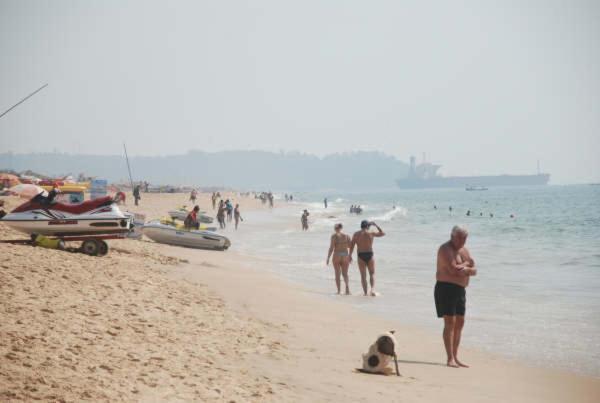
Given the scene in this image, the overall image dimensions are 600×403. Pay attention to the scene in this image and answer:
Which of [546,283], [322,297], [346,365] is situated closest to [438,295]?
[346,365]

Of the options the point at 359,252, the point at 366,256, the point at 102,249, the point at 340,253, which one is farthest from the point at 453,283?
the point at 102,249

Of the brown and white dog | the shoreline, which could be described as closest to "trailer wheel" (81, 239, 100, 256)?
the shoreline

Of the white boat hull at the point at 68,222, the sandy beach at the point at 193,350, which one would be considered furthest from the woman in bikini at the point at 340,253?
the white boat hull at the point at 68,222

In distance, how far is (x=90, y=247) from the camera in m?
10.6

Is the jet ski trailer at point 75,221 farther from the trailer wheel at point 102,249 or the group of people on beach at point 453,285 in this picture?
the group of people on beach at point 453,285

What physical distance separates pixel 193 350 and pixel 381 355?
185 centimetres

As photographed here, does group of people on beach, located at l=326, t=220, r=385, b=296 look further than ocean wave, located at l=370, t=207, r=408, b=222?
No

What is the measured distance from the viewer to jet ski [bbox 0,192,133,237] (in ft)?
34.2

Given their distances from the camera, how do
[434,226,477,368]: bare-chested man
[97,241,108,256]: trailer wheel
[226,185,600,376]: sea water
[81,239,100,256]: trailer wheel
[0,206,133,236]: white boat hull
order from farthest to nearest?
[97,241,108,256]: trailer wheel → [81,239,100,256]: trailer wheel → [0,206,133,236]: white boat hull → [226,185,600,376]: sea water → [434,226,477,368]: bare-chested man

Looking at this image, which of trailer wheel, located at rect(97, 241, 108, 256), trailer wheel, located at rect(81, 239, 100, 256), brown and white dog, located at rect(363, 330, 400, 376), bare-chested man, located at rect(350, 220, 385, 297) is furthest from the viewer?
bare-chested man, located at rect(350, 220, 385, 297)

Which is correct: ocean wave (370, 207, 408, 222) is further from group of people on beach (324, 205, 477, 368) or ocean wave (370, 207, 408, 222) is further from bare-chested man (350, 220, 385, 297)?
group of people on beach (324, 205, 477, 368)

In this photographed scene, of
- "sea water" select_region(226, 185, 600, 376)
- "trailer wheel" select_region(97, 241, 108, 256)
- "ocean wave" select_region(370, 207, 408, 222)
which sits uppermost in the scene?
"trailer wheel" select_region(97, 241, 108, 256)

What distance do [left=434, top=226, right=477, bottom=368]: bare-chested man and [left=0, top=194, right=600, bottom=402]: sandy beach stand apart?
0.39m

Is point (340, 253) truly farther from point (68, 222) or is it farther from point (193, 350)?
point (193, 350)
